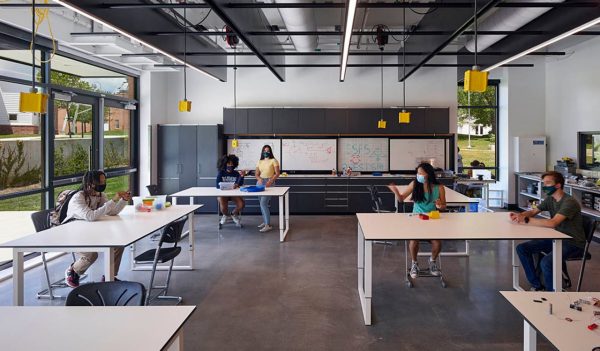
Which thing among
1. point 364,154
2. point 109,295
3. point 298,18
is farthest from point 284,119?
point 109,295

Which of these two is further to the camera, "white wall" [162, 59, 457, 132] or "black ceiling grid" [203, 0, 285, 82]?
"white wall" [162, 59, 457, 132]

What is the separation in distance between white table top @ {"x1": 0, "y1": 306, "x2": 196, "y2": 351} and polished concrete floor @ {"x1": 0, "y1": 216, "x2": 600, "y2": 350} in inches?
50.3

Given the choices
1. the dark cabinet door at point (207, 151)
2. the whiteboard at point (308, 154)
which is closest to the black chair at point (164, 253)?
the dark cabinet door at point (207, 151)

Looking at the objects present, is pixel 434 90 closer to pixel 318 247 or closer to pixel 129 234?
pixel 318 247

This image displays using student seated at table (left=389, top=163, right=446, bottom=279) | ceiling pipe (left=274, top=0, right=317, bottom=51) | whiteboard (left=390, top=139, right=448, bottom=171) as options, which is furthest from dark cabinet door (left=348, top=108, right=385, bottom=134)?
student seated at table (left=389, top=163, right=446, bottom=279)

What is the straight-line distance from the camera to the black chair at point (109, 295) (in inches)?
87.7

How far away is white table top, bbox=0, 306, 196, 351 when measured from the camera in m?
1.73

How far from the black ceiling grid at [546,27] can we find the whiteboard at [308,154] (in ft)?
13.5

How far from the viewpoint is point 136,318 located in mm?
1977

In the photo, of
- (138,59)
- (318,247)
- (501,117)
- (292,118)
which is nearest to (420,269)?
(318,247)

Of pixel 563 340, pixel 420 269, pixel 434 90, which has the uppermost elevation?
pixel 434 90

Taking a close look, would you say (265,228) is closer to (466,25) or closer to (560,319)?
(466,25)

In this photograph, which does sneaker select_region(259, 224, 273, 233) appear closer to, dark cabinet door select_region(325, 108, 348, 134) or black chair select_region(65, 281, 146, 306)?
dark cabinet door select_region(325, 108, 348, 134)

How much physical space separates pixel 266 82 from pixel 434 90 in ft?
13.2
